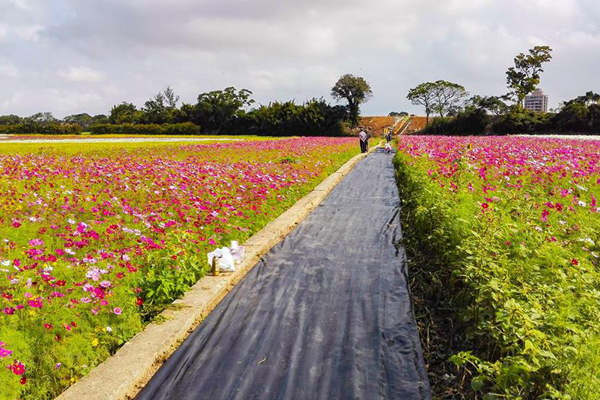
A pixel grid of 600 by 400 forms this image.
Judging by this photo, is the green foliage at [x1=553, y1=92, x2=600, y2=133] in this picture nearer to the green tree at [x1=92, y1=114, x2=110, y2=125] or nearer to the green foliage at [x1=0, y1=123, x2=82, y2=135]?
the green foliage at [x1=0, y1=123, x2=82, y2=135]

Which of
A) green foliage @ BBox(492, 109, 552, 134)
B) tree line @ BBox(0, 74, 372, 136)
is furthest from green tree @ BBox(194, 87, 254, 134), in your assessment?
green foliage @ BBox(492, 109, 552, 134)

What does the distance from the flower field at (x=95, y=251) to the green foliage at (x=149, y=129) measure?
4810 centimetres

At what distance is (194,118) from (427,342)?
6527cm

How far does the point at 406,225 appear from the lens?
8133mm

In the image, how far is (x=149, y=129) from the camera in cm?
5719

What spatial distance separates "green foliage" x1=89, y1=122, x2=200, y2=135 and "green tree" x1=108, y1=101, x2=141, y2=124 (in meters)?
11.2

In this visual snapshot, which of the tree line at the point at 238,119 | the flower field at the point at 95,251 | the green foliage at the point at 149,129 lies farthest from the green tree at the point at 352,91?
the flower field at the point at 95,251

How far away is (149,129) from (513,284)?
5840 centimetres

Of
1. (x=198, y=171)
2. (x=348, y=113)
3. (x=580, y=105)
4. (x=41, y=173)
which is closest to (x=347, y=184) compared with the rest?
(x=198, y=171)

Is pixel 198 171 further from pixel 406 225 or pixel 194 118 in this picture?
pixel 194 118

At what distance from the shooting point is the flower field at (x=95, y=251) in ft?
11.0

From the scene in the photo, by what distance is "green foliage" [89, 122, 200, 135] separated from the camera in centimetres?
5684

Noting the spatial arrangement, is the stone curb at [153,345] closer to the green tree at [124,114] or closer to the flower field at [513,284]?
the flower field at [513,284]

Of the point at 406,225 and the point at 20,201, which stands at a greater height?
the point at 20,201
